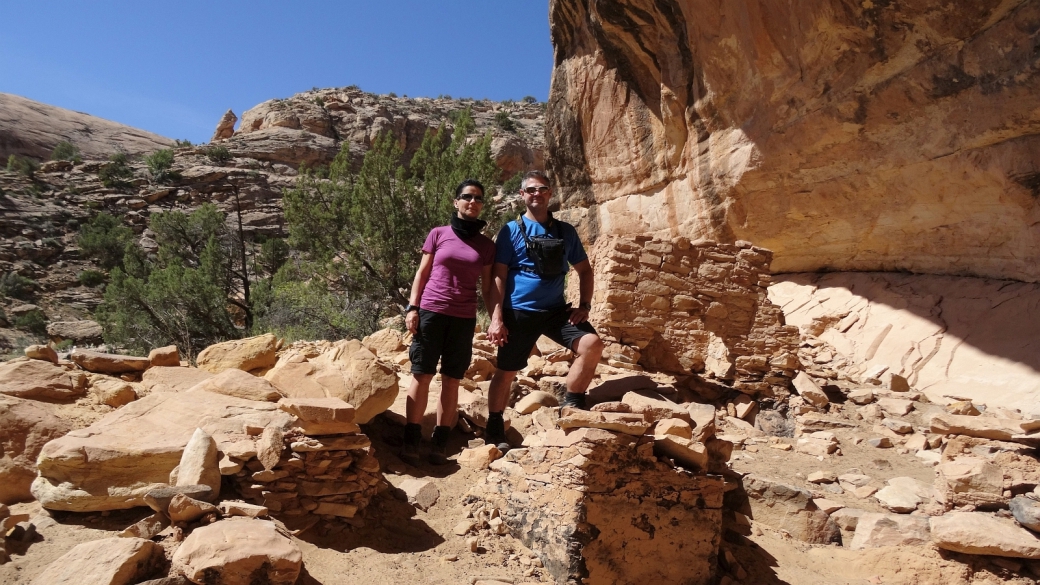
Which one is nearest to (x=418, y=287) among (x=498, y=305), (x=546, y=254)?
(x=498, y=305)

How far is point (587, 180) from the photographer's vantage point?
12016 mm

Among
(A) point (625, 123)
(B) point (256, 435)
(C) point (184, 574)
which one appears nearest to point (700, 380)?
(B) point (256, 435)

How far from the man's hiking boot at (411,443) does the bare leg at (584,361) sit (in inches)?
34.1

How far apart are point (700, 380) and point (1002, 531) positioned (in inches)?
96.7

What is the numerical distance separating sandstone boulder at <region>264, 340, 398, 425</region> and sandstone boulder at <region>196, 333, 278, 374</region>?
65 cm

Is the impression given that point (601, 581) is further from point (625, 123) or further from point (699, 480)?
point (625, 123)

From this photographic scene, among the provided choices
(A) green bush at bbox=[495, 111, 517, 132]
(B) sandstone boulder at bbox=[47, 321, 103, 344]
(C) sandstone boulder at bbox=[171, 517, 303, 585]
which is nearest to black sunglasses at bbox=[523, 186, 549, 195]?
(C) sandstone boulder at bbox=[171, 517, 303, 585]

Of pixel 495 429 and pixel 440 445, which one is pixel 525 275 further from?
pixel 440 445

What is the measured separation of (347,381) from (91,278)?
23126 mm

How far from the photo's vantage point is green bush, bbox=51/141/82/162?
31.0 m

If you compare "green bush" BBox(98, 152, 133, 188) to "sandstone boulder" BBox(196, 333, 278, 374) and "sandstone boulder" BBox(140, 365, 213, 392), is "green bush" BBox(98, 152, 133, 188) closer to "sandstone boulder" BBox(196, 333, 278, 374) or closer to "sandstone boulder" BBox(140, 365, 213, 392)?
"sandstone boulder" BBox(196, 333, 278, 374)

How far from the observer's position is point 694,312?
5.38 m

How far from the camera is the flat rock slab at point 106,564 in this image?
176 centimetres

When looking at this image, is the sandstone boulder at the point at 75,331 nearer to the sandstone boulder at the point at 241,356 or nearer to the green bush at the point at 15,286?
the green bush at the point at 15,286
